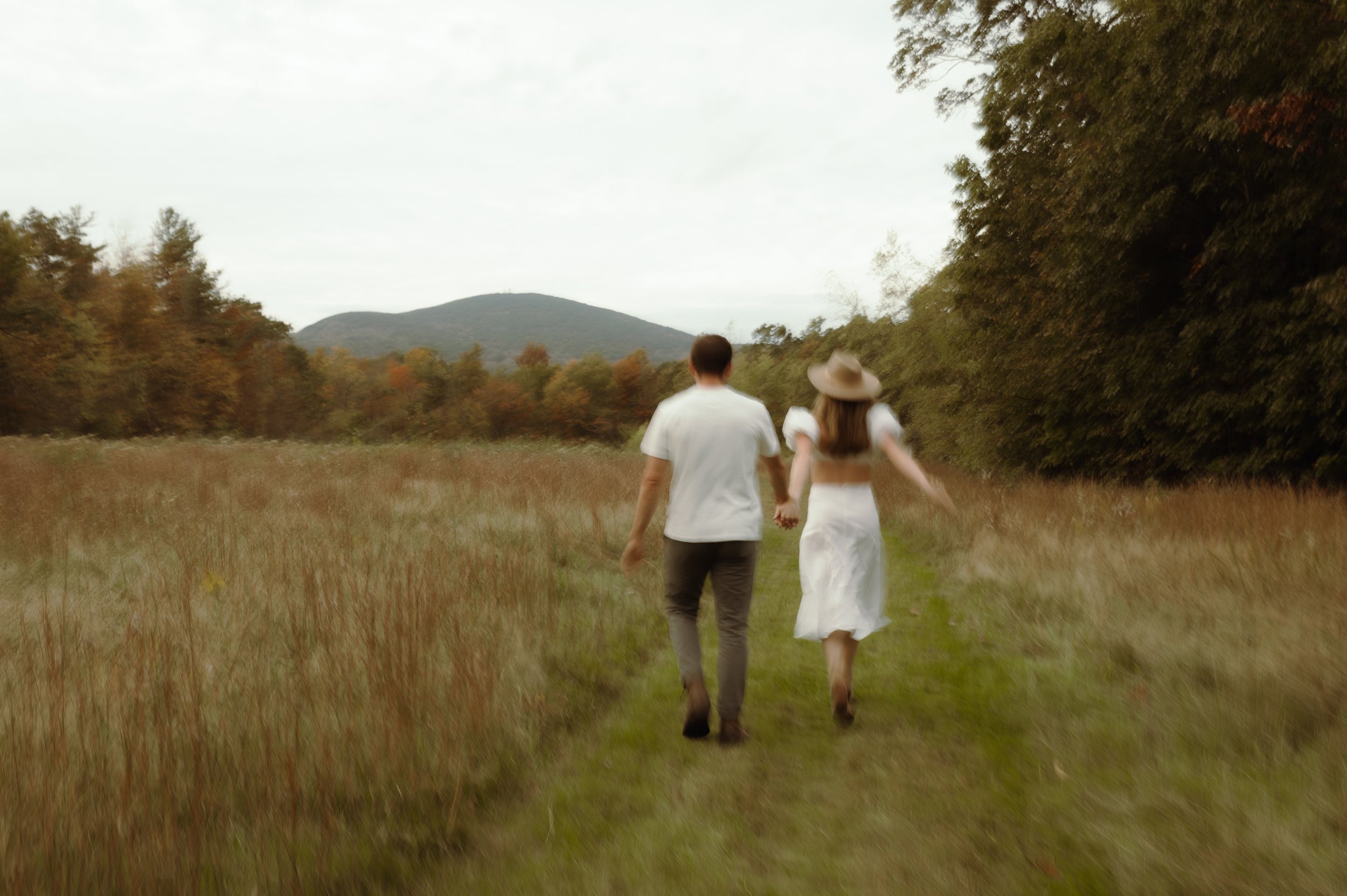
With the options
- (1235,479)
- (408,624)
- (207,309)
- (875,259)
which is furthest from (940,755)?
(207,309)

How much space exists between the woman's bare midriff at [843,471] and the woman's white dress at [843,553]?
24 millimetres

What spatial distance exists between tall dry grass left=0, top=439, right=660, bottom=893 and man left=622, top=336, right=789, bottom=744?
0.89 meters

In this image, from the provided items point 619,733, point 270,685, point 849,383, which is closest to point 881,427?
point 849,383

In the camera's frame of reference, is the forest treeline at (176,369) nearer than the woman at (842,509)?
No

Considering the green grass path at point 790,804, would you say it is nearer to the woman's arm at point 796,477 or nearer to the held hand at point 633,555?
the held hand at point 633,555

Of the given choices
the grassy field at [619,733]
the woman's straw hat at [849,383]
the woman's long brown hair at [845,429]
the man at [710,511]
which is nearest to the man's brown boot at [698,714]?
the man at [710,511]

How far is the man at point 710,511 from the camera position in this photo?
4035 millimetres

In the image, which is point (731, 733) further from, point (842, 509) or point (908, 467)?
point (908, 467)

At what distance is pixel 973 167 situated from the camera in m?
16.7

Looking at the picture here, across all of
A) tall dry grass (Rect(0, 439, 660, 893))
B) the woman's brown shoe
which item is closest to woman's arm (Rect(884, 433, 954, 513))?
the woman's brown shoe

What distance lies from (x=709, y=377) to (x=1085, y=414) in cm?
1474

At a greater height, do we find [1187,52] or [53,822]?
[1187,52]

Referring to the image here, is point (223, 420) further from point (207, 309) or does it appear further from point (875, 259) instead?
point (875, 259)

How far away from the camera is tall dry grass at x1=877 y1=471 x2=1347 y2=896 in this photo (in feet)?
8.70
